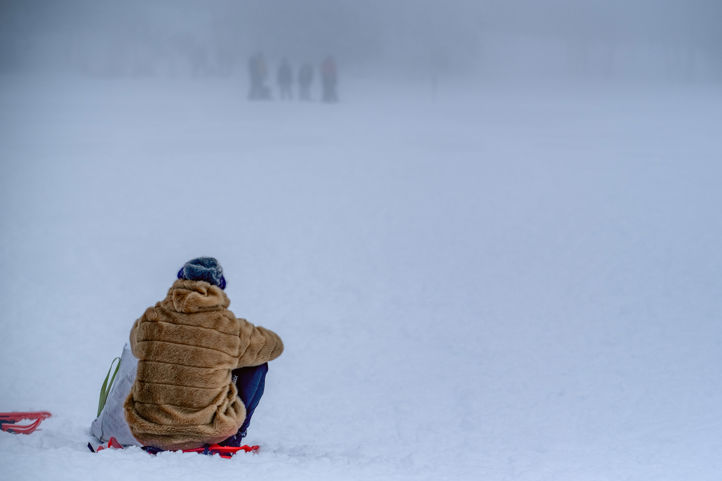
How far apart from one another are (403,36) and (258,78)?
2.06 m

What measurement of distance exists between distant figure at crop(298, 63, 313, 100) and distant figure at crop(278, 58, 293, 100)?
0.41 ft

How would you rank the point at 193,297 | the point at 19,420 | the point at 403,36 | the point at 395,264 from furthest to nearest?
the point at 403,36 → the point at 395,264 → the point at 19,420 → the point at 193,297

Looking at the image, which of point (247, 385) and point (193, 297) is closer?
point (193, 297)

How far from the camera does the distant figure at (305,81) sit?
1008 cm

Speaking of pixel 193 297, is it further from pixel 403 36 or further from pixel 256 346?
pixel 403 36

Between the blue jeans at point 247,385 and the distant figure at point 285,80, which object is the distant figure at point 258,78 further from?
the blue jeans at point 247,385

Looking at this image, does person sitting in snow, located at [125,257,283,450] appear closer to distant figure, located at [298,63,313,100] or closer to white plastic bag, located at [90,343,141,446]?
white plastic bag, located at [90,343,141,446]

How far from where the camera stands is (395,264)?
550 centimetres

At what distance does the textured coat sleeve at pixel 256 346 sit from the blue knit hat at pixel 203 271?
0.16 m

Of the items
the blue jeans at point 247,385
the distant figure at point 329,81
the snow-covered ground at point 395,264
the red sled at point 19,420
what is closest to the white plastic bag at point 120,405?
the snow-covered ground at point 395,264

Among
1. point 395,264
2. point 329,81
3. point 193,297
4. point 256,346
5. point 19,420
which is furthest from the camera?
point 329,81

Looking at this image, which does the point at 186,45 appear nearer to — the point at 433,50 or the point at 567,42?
the point at 433,50

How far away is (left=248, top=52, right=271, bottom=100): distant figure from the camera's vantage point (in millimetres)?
10070

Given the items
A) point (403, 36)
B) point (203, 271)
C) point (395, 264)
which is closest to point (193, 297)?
point (203, 271)
